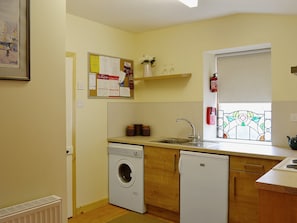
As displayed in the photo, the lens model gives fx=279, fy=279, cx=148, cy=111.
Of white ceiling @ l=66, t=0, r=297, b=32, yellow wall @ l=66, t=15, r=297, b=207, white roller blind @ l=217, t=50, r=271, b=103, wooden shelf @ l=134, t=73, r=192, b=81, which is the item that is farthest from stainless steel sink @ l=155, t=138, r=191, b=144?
white ceiling @ l=66, t=0, r=297, b=32

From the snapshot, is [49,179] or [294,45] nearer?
[49,179]

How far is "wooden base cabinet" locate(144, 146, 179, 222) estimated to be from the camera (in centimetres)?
318

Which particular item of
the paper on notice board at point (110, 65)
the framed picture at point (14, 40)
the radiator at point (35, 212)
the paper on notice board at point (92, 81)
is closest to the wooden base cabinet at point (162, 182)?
the paper on notice board at point (92, 81)

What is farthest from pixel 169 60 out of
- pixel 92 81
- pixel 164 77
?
pixel 92 81

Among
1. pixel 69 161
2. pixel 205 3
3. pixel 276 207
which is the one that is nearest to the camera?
pixel 276 207

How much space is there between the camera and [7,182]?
5.54 feet

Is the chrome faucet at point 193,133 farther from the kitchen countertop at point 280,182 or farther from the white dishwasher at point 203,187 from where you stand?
the kitchen countertop at point 280,182

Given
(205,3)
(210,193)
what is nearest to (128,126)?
(210,193)

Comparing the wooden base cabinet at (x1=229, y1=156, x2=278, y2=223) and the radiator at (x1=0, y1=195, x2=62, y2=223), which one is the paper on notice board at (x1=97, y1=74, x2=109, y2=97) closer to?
the wooden base cabinet at (x1=229, y1=156, x2=278, y2=223)

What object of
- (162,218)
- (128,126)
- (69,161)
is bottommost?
(162,218)

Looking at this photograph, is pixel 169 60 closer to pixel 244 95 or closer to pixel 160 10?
pixel 160 10

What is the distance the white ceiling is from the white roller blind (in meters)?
0.57

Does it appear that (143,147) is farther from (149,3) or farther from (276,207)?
(276,207)

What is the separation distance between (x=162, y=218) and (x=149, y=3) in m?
2.48
